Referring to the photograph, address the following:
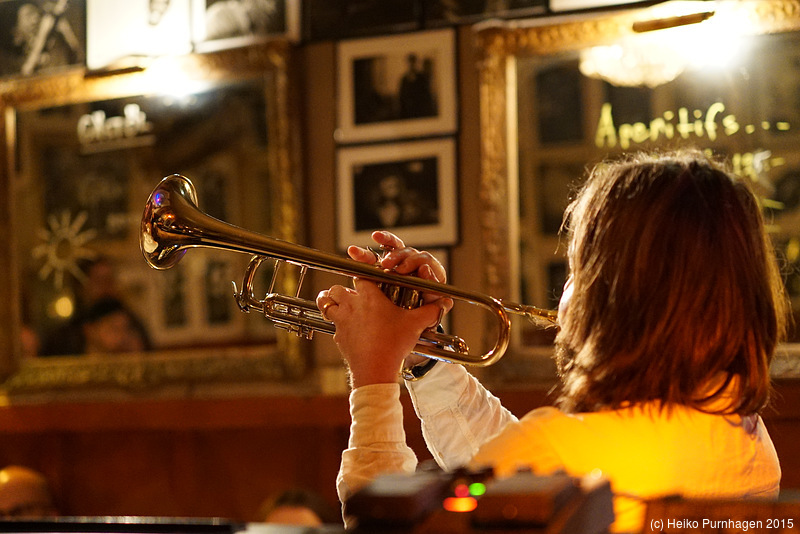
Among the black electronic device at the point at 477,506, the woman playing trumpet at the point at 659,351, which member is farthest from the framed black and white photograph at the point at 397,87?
the black electronic device at the point at 477,506

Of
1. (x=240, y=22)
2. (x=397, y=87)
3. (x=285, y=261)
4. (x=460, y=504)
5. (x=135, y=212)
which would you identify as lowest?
(x=460, y=504)

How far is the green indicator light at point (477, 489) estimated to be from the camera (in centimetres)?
61

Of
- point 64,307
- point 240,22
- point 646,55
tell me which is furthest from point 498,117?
point 64,307

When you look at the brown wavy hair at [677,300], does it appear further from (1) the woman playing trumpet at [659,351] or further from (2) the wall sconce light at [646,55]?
(2) the wall sconce light at [646,55]

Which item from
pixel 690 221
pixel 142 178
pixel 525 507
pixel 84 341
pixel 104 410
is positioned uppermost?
pixel 142 178

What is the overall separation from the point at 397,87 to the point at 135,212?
1.02m

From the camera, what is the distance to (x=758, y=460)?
1050 mm

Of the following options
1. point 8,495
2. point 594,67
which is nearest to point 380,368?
point 594,67

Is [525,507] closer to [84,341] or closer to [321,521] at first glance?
[321,521]

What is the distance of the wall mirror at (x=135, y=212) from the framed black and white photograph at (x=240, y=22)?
0.06 meters

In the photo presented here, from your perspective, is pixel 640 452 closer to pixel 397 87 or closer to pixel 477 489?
pixel 477 489

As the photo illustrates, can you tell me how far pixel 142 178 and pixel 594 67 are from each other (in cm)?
156

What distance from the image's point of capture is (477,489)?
0.62 metres

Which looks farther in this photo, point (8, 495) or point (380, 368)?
point (8, 495)
